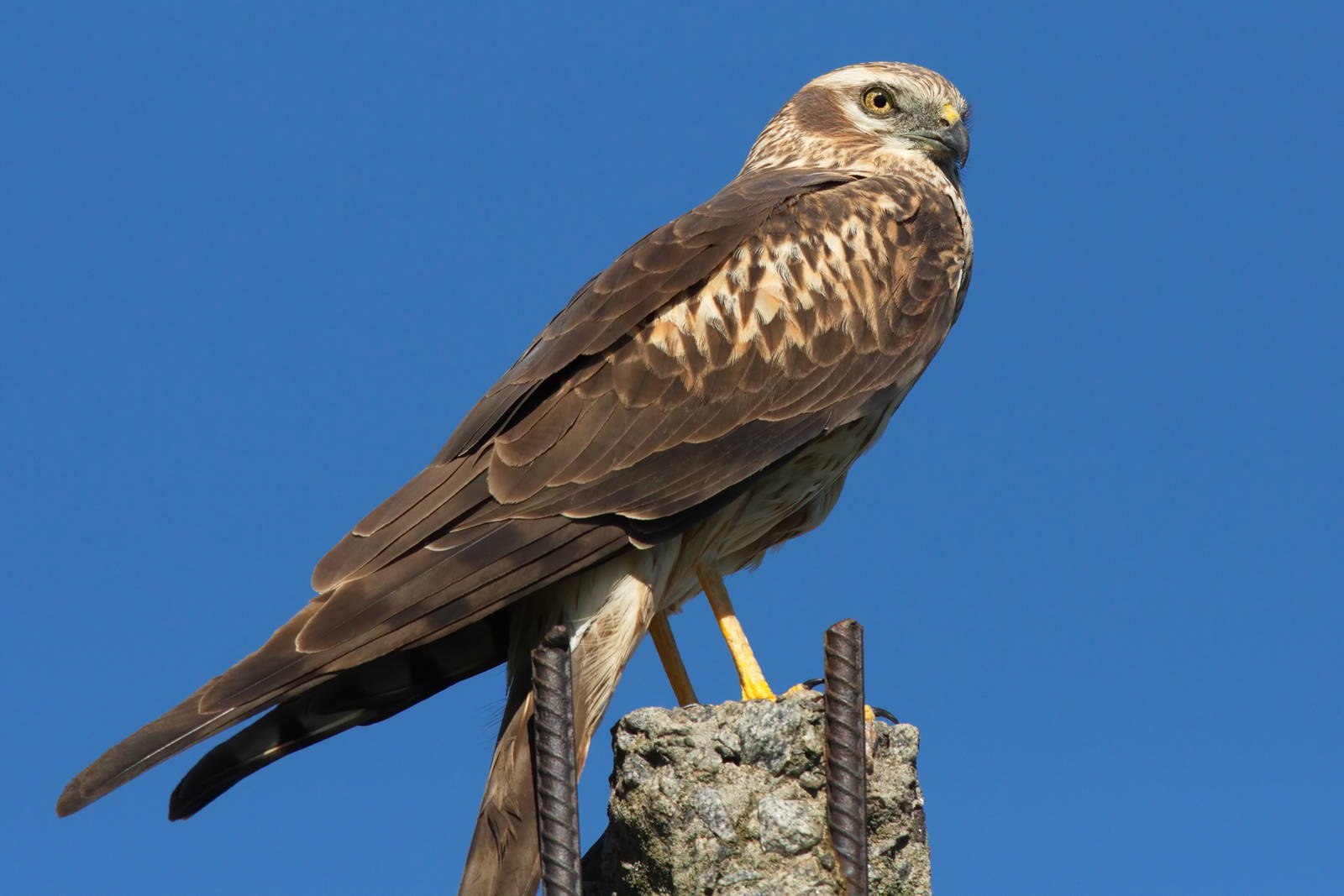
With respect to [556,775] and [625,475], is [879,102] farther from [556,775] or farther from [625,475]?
[556,775]

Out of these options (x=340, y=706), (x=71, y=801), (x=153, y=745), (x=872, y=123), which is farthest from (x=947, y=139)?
(x=71, y=801)

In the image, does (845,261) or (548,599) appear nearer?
(548,599)

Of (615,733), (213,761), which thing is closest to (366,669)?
(213,761)

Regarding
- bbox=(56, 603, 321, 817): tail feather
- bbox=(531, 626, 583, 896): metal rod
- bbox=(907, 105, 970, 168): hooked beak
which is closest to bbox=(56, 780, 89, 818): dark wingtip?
bbox=(56, 603, 321, 817): tail feather

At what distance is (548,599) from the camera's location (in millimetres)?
5352

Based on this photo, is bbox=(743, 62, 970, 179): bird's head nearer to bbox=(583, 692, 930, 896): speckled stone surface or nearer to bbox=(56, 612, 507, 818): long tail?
bbox=(56, 612, 507, 818): long tail

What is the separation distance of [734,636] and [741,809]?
150cm

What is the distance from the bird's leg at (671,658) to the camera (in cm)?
594

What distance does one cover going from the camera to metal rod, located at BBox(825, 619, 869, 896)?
4.16 m

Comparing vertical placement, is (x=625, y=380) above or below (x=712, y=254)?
below

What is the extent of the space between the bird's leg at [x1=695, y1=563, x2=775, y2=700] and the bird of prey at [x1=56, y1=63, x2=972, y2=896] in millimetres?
12

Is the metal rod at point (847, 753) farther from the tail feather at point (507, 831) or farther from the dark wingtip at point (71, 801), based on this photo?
the dark wingtip at point (71, 801)

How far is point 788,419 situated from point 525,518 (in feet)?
3.25

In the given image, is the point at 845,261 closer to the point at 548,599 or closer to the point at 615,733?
the point at 548,599
